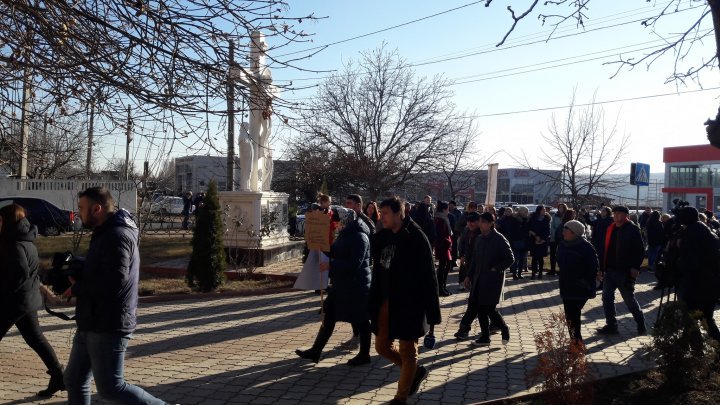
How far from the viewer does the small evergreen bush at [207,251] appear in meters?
11.9

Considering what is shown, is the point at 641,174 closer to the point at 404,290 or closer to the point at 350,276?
the point at 350,276

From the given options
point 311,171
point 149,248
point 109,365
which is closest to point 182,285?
point 149,248

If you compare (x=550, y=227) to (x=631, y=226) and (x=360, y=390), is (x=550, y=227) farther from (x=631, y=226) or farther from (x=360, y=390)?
(x=360, y=390)

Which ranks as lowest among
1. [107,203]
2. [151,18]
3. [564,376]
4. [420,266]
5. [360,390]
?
[360,390]

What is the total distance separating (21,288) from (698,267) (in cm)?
697

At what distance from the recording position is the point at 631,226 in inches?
354

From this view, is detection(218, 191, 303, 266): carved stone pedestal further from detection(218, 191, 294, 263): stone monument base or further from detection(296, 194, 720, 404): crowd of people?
detection(296, 194, 720, 404): crowd of people

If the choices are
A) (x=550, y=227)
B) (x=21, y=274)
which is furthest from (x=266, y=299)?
(x=550, y=227)

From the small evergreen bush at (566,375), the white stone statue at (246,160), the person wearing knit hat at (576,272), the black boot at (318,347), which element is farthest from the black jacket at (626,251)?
the white stone statue at (246,160)

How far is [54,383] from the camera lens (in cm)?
579

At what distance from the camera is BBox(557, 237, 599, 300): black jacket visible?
25.2 ft

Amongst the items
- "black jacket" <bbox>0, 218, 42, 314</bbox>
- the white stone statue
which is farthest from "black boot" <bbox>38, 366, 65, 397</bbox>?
the white stone statue

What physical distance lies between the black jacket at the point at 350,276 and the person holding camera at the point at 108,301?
2632mm

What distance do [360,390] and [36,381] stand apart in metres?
3.08
